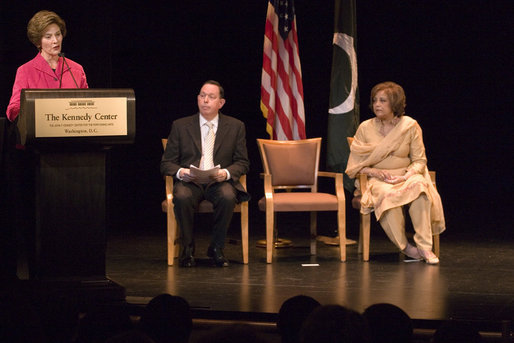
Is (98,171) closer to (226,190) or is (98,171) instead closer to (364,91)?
(226,190)

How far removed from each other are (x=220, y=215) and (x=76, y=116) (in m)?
1.87

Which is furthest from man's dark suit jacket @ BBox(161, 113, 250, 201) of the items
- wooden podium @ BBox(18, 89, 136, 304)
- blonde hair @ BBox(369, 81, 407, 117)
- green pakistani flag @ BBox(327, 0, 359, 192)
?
wooden podium @ BBox(18, 89, 136, 304)

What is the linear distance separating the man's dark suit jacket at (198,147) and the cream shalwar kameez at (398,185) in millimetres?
849

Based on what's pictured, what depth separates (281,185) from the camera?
6277mm

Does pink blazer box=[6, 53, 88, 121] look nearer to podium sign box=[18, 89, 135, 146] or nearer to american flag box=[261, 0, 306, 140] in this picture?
podium sign box=[18, 89, 135, 146]

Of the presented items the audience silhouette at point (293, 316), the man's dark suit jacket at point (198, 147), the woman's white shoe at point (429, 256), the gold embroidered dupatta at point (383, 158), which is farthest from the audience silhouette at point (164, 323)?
the gold embroidered dupatta at point (383, 158)

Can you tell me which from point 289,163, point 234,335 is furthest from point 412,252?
point 234,335

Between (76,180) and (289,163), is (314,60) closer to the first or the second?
(289,163)

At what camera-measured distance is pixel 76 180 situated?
4.11 m

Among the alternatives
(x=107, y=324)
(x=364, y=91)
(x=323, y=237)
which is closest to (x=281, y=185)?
(x=323, y=237)

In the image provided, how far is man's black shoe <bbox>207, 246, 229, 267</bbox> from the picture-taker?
559 centimetres

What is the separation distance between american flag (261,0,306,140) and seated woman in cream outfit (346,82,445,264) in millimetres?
852

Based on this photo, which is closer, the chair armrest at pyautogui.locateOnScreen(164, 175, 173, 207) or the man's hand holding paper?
the man's hand holding paper

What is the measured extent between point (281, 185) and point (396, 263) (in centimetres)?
106
